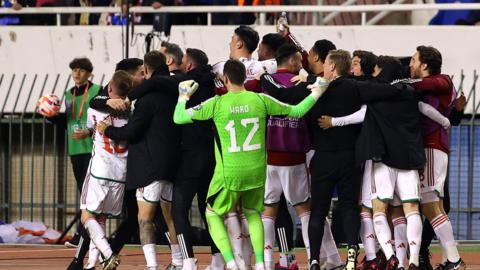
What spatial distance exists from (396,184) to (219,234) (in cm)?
185

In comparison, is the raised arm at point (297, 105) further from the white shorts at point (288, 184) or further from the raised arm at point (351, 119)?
the white shorts at point (288, 184)

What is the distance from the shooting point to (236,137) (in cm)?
1686

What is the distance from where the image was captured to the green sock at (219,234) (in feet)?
55.6

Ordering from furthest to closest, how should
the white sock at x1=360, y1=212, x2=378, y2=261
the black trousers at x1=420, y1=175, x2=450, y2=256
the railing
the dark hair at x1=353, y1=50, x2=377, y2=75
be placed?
the railing
the black trousers at x1=420, y1=175, x2=450, y2=256
the dark hair at x1=353, y1=50, x2=377, y2=75
the white sock at x1=360, y1=212, x2=378, y2=261

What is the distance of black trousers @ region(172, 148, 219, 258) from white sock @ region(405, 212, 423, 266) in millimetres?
2004

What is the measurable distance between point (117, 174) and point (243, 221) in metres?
1.40

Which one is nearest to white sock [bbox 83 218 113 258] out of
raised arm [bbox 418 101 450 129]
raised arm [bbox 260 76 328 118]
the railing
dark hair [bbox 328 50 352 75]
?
raised arm [bbox 260 76 328 118]

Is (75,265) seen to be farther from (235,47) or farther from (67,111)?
(67,111)

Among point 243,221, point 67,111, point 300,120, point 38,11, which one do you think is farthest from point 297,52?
point 38,11

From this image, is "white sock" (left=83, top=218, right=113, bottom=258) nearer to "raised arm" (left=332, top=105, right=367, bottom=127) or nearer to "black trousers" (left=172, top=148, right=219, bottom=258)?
"black trousers" (left=172, top=148, right=219, bottom=258)

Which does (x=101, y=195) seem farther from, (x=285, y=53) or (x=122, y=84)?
(x=285, y=53)

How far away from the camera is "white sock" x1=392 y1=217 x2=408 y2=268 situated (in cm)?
1775

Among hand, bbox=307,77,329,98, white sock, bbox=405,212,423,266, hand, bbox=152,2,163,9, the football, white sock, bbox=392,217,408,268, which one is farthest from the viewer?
hand, bbox=152,2,163,9

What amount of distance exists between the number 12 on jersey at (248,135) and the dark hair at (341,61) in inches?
49.8
